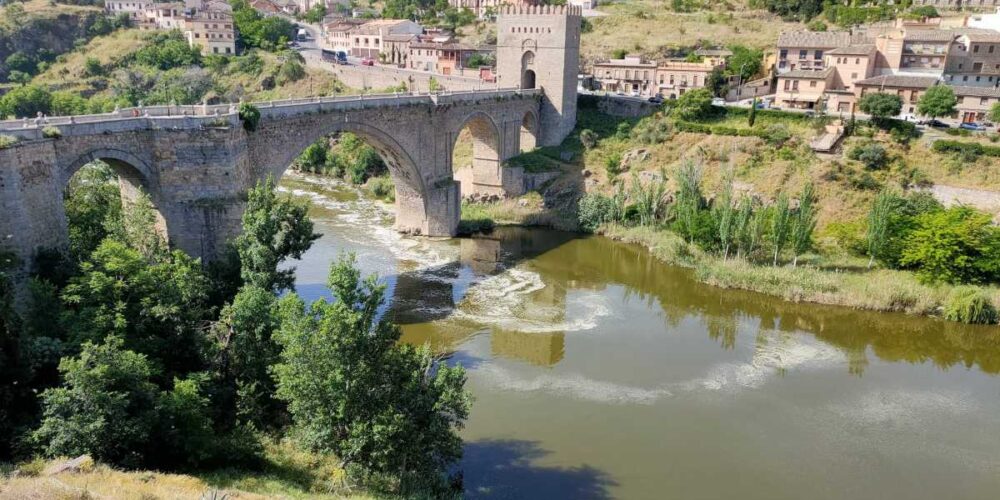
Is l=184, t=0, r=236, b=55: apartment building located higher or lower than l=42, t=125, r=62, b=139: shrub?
higher

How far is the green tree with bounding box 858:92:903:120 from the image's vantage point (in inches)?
1505

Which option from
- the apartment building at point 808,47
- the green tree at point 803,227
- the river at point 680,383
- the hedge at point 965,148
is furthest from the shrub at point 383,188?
the hedge at point 965,148

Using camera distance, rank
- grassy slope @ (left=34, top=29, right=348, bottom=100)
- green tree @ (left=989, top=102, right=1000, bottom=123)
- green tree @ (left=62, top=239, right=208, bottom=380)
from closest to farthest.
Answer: green tree @ (left=62, top=239, right=208, bottom=380) → green tree @ (left=989, top=102, right=1000, bottom=123) → grassy slope @ (left=34, top=29, right=348, bottom=100)

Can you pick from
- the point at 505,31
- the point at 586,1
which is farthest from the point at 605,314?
the point at 586,1

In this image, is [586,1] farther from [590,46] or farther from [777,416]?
[777,416]

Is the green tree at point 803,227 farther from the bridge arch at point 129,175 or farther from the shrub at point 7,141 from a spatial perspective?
the shrub at point 7,141

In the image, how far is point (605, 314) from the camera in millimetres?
28438

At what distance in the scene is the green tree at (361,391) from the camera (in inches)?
527

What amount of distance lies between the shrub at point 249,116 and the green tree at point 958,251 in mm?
27220

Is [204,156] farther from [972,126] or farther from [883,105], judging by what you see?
[972,126]

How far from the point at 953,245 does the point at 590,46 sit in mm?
50002

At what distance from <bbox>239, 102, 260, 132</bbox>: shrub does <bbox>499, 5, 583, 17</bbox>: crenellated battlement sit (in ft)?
83.1

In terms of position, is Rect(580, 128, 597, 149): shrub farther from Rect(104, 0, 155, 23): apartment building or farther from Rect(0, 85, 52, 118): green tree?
Rect(104, 0, 155, 23): apartment building

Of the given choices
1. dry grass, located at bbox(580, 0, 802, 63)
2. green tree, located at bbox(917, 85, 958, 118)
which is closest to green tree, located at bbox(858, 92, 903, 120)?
green tree, located at bbox(917, 85, 958, 118)
